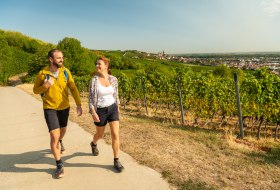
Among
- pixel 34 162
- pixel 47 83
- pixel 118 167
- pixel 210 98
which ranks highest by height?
pixel 47 83

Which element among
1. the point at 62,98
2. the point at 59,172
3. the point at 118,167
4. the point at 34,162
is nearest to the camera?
the point at 59,172

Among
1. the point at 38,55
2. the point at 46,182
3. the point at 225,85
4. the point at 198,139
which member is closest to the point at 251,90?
the point at 225,85

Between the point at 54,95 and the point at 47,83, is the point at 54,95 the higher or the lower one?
the lower one

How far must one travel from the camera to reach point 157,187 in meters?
3.58

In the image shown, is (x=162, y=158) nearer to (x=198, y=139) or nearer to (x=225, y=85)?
(x=198, y=139)

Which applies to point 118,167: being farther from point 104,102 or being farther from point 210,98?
point 210,98

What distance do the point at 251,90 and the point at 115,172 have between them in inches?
384

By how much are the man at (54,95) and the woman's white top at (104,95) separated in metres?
0.58

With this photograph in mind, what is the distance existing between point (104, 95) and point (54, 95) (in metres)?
0.74

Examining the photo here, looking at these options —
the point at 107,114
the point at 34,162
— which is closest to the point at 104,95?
the point at 107,114

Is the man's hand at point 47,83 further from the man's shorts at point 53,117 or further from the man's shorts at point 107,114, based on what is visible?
the man's shorts at point 107,114

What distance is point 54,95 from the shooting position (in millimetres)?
4113

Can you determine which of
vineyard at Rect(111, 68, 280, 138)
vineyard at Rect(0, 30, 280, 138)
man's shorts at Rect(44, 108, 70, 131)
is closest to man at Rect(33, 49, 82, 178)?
man's shorts at Rect(44, 108, 70, 131)

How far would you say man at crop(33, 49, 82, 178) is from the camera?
13.1 ft
